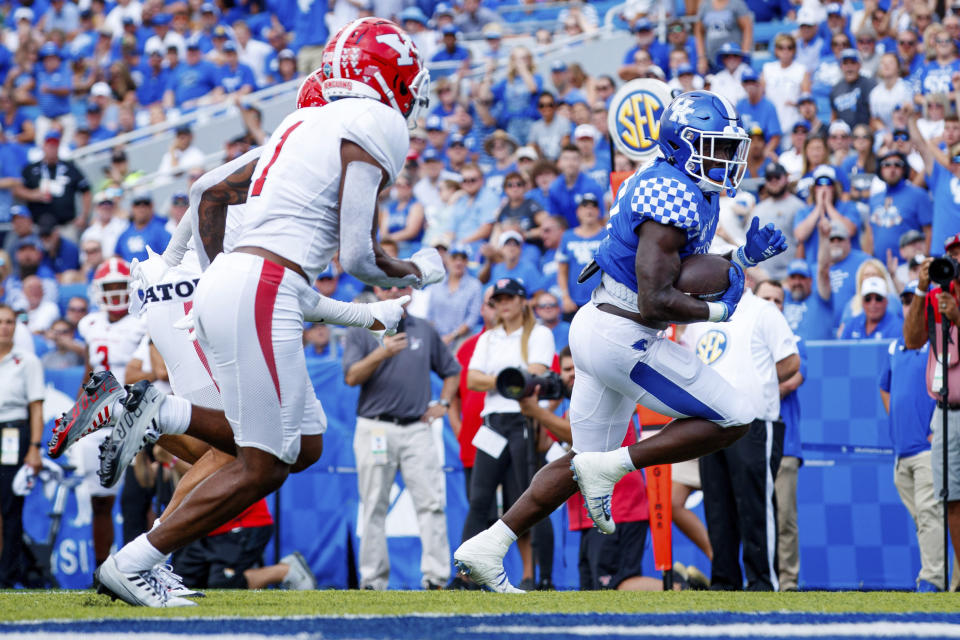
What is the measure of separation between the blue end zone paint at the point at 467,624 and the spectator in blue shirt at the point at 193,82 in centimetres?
1443

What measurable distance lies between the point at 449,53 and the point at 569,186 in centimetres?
491

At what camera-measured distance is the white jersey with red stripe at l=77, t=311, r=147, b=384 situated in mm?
9102

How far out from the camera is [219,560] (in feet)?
27.8

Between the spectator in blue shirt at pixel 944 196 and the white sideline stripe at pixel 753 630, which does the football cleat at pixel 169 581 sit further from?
the spectator in blue shirt at pixel 944 196

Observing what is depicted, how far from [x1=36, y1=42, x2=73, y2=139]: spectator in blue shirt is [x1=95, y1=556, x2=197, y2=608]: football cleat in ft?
49.7

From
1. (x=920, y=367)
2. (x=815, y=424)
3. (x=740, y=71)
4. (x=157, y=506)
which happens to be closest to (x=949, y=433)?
(x=920, y=367)

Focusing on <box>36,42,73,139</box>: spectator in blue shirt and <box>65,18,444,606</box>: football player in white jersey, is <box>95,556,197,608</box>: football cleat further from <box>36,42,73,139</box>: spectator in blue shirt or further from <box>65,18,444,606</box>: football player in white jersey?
<box>36,42,73,139</box>: spectator in blue shirt

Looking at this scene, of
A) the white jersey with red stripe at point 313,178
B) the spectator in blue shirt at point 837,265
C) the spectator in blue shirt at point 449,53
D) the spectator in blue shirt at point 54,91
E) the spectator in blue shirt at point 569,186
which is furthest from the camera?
the spectator in blue shirt at point 54,91

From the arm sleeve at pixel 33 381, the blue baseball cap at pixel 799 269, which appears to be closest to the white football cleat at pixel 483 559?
the blue baseball cap at pixel 799 269

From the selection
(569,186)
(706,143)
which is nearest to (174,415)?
(706,143)

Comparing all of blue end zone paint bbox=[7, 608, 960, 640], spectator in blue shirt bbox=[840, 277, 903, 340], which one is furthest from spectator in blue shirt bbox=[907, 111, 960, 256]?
blue end zone paint bbox=[7, 608, 960, 640]

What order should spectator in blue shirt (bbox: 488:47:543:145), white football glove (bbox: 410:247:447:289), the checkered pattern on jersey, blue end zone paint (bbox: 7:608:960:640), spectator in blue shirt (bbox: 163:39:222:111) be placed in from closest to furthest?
blue end zone paint (bbox: 7:608:960:640) < white football glove (bbox: 410:247:447:289) < the checkered pattern on jersey < spectator in blue shirt (bbox: 488:47:543:145) < spectator in blue shirt (bbox: 163:39:222:111)

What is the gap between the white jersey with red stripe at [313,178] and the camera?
4461 mm

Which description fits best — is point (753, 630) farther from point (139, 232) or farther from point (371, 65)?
point (139, 232)
